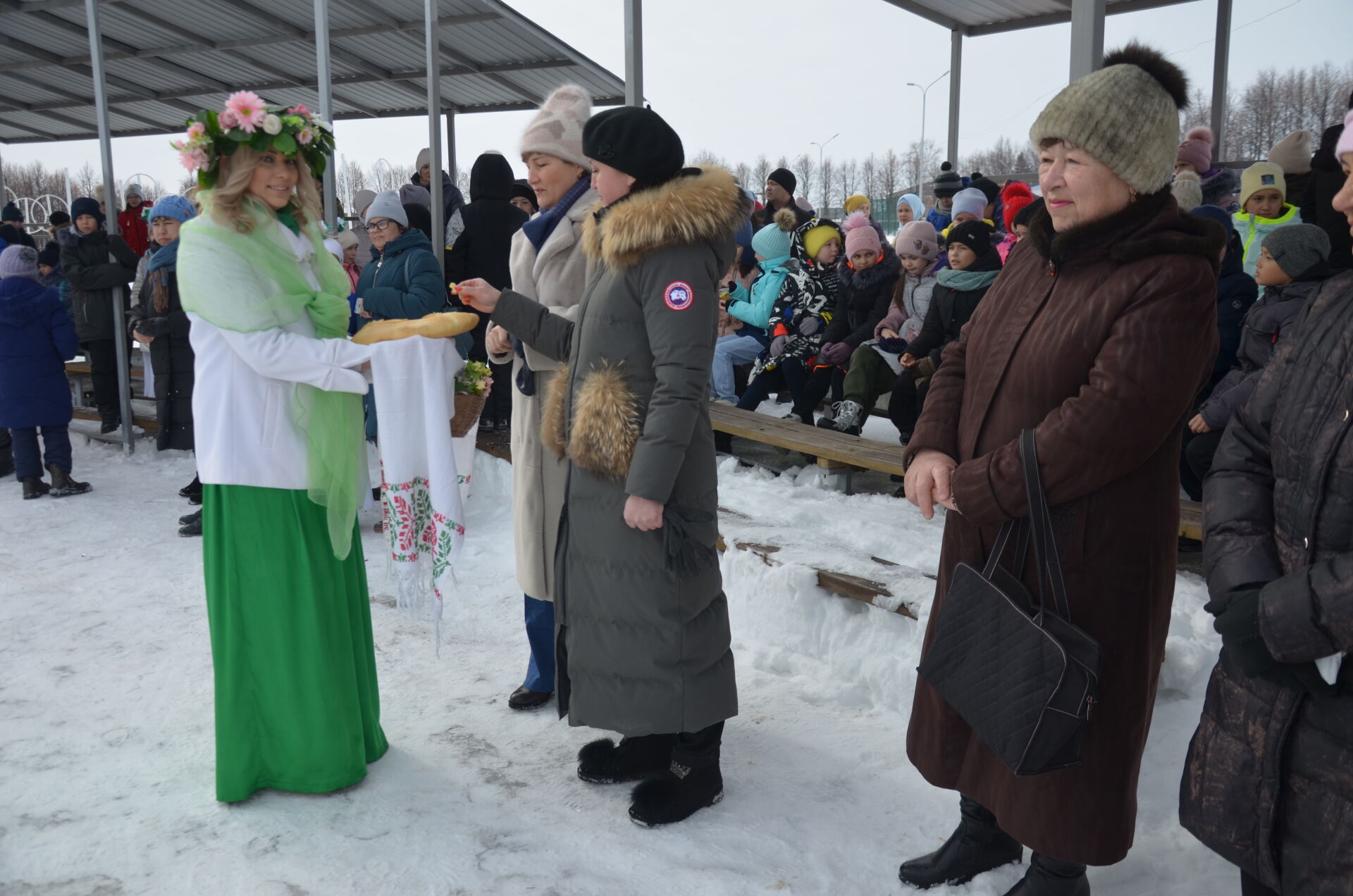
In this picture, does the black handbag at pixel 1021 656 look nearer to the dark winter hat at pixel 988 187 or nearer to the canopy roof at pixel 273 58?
the dark winter hat at pixel 988 187

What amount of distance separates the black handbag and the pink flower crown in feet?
7.01

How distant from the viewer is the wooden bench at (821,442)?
4805mm

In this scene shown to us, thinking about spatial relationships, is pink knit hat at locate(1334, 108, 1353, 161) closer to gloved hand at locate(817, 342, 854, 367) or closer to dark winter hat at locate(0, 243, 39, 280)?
gloved hand at locate(817, 342, 854, 367)

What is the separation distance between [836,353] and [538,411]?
346cm

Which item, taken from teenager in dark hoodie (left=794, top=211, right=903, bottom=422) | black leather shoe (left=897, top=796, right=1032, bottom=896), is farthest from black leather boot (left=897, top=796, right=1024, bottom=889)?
teenager in dark hoodie (left=794, top=211, right=903, bottom=422)

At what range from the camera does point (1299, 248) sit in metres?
3.66

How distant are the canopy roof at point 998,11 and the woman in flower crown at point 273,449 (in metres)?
6.65

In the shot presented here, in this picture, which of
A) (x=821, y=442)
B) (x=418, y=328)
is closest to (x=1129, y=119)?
(x=418, y=328)

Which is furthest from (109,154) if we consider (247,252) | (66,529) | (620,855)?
(620,855)

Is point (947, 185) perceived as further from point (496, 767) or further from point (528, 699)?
point (496, 767)

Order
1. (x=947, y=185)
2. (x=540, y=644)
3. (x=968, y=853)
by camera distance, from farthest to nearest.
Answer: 1. (x=947, y=185)
2. (x=540, y=644)
3. (x=968, y=853)

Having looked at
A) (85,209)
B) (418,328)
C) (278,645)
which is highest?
(85,209)

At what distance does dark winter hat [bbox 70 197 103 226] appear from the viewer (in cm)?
711

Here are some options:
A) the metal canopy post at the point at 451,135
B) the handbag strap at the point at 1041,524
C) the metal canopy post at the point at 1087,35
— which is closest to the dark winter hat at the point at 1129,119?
the handbag strap at the point at 1041,524
